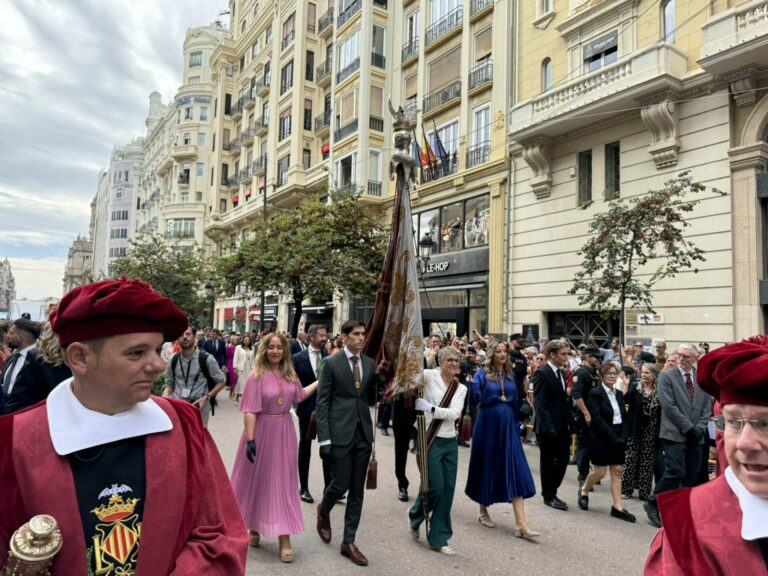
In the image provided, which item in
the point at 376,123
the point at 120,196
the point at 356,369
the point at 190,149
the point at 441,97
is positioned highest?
the point at 120,196

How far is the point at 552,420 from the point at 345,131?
2380cm

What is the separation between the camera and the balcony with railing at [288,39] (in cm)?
3466

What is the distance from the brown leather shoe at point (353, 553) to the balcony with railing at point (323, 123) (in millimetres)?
28849

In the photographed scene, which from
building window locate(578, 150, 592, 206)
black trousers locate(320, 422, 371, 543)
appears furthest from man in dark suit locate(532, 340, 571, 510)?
building window locate(578, 150, 592, 206)

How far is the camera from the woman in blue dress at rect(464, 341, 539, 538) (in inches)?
224

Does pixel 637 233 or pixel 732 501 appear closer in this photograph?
pixel 732 501

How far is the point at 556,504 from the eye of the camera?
6.57m

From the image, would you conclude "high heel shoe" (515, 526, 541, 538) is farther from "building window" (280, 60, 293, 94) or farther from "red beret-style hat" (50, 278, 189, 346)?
"building window" (280, 60, 293, 94)

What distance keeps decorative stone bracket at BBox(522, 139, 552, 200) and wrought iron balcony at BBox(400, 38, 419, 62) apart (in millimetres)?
9690

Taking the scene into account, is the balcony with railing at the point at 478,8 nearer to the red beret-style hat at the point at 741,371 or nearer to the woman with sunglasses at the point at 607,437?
the woman with sunglasses at the point at 607,437

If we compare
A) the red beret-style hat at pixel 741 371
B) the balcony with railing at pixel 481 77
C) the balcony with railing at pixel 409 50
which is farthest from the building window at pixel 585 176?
the red beret-style hat at pixel 741 371

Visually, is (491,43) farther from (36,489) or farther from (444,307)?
(36,489)

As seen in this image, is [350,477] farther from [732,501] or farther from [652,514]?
[732,501]

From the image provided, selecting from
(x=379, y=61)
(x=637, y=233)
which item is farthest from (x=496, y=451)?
(x=379, y=61)
